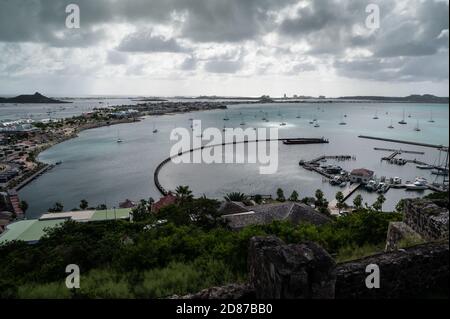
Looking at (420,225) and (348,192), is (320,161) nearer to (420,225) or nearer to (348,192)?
(348,192)

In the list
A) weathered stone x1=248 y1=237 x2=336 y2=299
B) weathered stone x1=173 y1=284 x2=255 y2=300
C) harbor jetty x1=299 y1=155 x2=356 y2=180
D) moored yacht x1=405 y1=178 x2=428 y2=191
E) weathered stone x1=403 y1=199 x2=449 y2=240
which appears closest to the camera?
weathered stone x1=248 y1=237 x2=336 y2=299

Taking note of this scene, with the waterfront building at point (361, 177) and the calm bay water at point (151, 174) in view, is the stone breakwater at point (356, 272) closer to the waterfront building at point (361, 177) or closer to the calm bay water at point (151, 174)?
the calm bay water at point (151, 174)

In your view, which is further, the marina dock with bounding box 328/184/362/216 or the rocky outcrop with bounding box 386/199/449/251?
the marina dock with bounding box 328/184/362/216

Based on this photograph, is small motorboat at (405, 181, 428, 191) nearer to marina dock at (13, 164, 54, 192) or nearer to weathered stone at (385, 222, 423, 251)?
weathered stone at (385, 222, 423, 251)

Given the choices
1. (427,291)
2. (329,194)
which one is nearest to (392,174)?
(329,194)

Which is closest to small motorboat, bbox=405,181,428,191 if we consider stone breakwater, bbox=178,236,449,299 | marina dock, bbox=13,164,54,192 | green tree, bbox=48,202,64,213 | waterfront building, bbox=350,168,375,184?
waterfront building, bbox=350,168,375,184

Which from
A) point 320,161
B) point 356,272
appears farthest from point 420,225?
point 320,161

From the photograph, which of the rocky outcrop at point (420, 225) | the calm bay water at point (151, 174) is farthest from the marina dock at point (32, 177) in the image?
the rocky outcrop at point (420, 225)

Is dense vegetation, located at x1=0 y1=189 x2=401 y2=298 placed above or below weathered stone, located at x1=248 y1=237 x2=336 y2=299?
below
